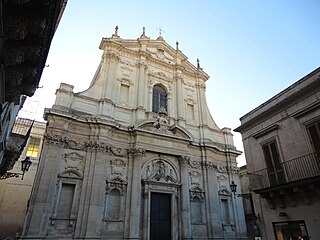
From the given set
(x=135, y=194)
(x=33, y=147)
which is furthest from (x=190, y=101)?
(x=33, y=147)

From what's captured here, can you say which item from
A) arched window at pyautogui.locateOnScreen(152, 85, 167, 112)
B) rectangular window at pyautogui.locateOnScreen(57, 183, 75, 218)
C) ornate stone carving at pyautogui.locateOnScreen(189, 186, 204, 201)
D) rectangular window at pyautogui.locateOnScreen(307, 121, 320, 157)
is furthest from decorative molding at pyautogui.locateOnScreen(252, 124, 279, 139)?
rectangular window at pyautogui.locateOnScreen(57, 183, 75, 218)

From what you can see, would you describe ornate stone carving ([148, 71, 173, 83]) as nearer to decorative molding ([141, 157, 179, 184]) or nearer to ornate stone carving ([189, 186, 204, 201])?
decorative molding ([141, 157, 179, 184])

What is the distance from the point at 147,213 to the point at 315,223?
800 centimetres

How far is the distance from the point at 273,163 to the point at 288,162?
26.6 inches

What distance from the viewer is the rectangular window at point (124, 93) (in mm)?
15491

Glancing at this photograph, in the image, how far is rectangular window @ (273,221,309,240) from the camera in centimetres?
728

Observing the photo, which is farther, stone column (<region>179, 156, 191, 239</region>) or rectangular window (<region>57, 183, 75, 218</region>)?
stone column (<region>179, 156, 191, 239</region>)

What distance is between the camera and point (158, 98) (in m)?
17.1

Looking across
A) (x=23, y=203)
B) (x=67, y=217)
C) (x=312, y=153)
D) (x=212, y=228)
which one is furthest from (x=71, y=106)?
(x=312, y=153)

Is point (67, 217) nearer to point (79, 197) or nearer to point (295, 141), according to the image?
point (79, 197)

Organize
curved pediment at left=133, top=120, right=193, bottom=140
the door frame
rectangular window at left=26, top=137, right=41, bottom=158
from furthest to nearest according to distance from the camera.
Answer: rectangular window at left=26, top=137, right=41, bottom=158 < curved pediment at left=133, top=120, right=193, bottom=140 < the door frame

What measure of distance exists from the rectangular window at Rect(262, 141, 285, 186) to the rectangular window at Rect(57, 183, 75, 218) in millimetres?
9132

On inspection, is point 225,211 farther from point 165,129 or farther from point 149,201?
point 165,129

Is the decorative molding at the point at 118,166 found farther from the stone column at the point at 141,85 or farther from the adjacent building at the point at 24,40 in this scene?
the adjacent building at the point at 24,40
